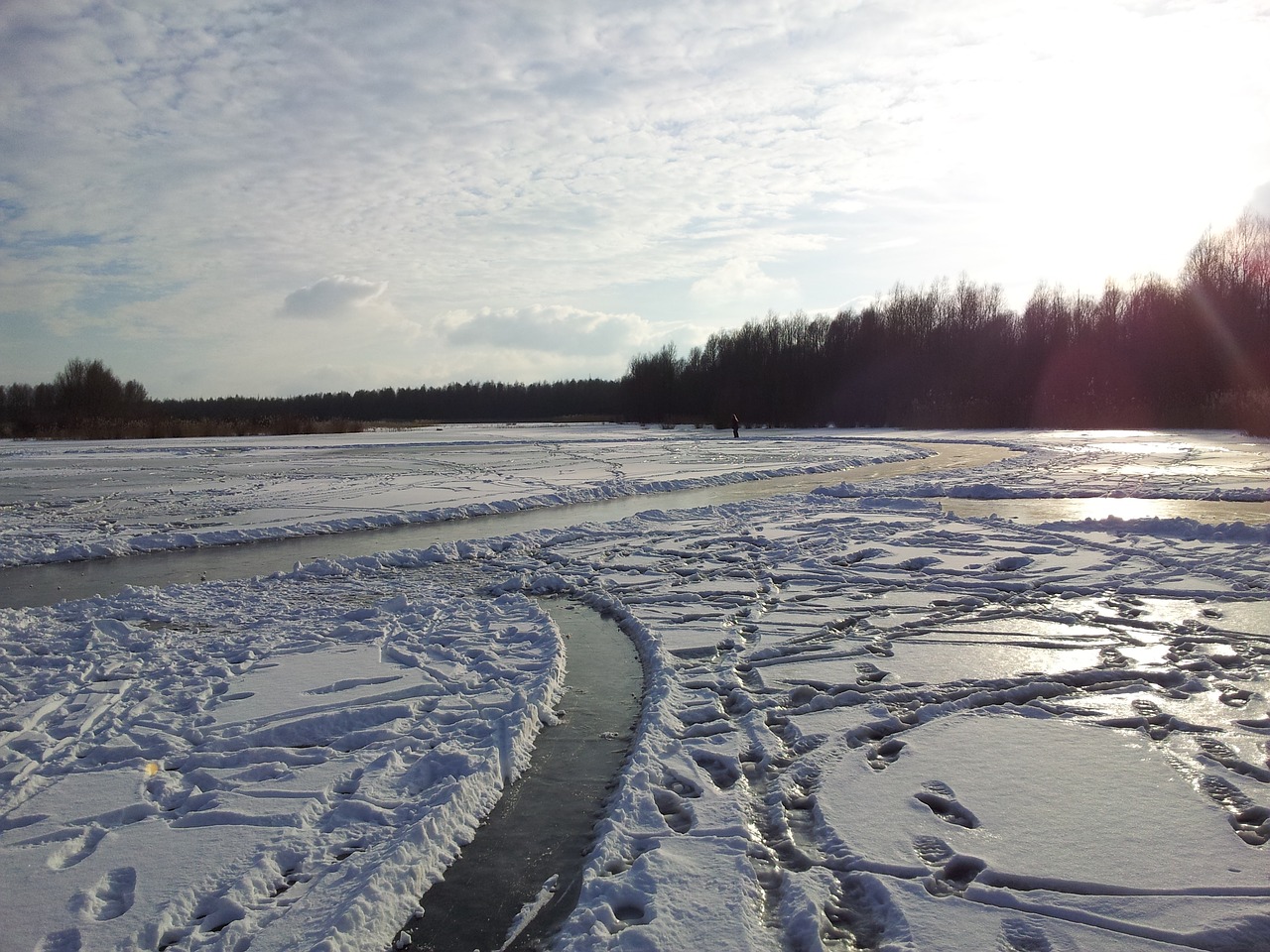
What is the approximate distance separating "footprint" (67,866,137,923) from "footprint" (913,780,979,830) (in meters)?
3.02

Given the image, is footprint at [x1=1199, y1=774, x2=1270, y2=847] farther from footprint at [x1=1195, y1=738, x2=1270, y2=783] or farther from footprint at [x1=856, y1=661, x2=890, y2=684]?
footprint at [x1=856, y1=661, x2=890, y2=684]

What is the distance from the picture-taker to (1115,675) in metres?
4.73

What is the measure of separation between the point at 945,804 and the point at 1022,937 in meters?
0.85

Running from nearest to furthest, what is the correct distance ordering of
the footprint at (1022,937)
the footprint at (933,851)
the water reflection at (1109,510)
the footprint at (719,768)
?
the footprint at (1022,937)
the footprint at (933,851)
the footprint at (719,768)
the water reflection at (1109,510)

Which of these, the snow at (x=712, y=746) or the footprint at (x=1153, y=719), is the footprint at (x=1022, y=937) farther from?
the footprint at (x=1153, y=719)

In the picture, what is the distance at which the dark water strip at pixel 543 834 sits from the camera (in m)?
2.70

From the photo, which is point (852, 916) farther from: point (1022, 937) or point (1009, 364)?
point (1009, 364)

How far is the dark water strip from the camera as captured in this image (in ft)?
8.85

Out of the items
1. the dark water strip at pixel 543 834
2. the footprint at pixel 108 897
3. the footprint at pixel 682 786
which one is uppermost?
the footprint at pixel 682 786

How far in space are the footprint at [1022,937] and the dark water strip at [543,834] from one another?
1.40 metres

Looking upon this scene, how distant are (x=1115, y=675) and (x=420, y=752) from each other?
3971 mm

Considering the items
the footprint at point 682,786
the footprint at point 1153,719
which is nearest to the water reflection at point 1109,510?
the footprint at point 1153,719

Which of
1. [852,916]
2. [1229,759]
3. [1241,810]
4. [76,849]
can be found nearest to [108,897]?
[76,849]

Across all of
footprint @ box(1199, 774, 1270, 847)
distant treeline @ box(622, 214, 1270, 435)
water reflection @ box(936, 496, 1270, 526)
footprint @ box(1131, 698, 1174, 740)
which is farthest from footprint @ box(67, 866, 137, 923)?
distant treeline @ box(622, 214, 1270, 435)
